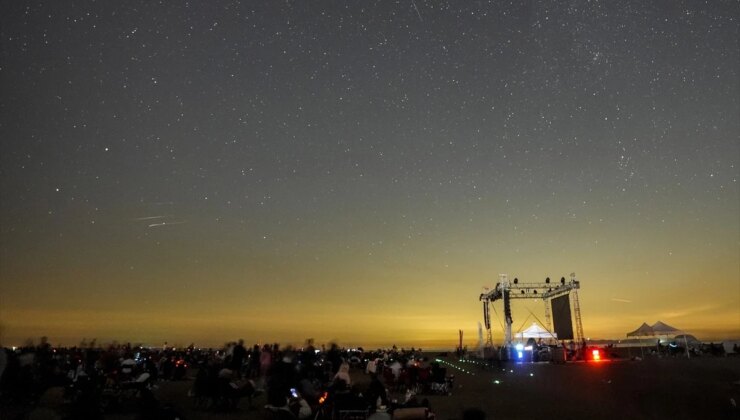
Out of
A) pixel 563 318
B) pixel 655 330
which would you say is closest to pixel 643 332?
pixel 655 330

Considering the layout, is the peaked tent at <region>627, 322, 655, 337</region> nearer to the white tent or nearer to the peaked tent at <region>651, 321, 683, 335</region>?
the peaked tent at <region>651, 321, 683, 335</region>

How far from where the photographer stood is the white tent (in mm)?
40969

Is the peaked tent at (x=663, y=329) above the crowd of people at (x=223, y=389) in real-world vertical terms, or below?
above

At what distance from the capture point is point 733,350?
155 feet

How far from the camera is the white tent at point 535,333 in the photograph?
1613 inches

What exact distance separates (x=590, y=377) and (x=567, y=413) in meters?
10.3

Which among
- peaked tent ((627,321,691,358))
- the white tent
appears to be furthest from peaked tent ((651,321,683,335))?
the white tent

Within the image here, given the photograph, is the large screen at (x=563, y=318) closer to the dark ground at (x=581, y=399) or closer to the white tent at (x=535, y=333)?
the white tent at (x=535, y=333)

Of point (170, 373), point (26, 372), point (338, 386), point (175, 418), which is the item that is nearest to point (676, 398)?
point (338, 386)

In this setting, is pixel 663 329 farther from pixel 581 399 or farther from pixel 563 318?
pixel 581 399

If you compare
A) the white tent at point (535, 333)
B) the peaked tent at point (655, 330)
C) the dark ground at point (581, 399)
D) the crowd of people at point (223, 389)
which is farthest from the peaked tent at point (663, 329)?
the crowd of people at point (223, 389)

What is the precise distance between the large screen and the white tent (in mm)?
3034

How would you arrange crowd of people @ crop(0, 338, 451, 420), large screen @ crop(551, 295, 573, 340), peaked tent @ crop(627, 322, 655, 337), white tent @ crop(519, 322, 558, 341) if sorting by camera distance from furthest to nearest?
peaked tent @ crop(627, 322, 655, 337) → white tent @ crop(519, 322, 558, 341) → large screen @ crop(551, 295, 573, 340) → crowd of people @ crop(0, 338, 451, 420)

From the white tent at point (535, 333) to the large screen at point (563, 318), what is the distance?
3.03m
